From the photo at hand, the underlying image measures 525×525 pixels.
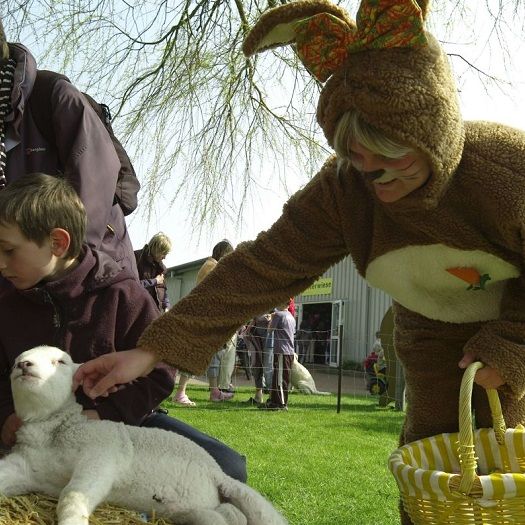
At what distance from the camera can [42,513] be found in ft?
5.04

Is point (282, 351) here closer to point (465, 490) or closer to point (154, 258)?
point (154, 258)

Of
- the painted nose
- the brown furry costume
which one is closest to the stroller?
the brown furry costume

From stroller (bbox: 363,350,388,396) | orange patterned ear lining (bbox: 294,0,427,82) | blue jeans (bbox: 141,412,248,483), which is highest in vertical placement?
orange patterned ear lining (bbox: 294,0,427,82)

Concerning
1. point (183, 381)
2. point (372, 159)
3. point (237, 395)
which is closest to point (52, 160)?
point (372, 159)

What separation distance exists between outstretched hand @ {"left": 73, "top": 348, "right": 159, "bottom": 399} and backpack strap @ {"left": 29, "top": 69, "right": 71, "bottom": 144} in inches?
37.7

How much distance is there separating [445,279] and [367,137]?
501 mm

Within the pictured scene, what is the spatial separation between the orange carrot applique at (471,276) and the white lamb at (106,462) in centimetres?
77

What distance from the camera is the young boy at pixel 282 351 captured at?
28.5ft

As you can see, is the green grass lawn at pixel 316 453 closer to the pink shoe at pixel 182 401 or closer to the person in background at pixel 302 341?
the pink shoe at pixel 182 401

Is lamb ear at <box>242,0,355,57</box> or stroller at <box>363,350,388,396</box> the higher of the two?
lamb ear at <box>242,0,355,57</box>

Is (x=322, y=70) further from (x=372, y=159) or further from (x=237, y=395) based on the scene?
(x=237, y=395)

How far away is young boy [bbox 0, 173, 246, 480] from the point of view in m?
1.96

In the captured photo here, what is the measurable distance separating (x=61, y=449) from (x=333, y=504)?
289 centimetres

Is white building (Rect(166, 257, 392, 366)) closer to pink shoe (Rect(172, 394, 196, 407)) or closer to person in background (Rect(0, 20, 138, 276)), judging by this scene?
pink shoe (Rect(172, 394, 196, 407))
